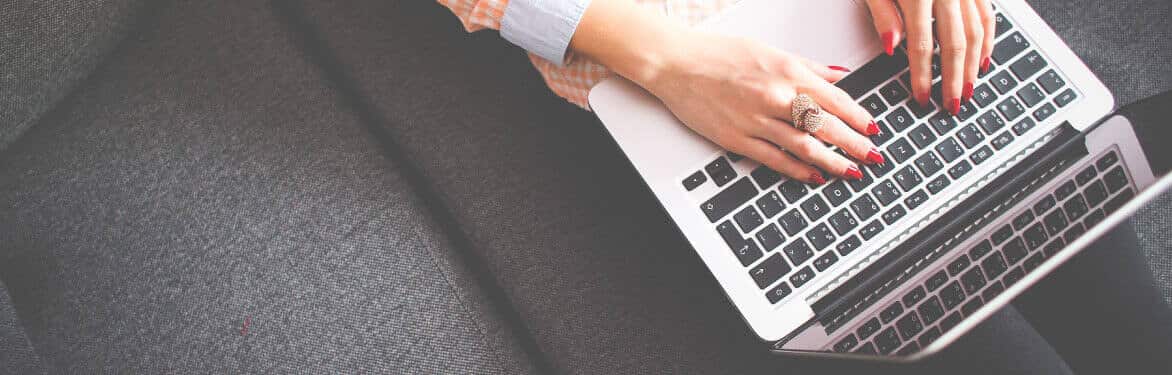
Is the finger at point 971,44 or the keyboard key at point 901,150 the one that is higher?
the finger at point 971,44

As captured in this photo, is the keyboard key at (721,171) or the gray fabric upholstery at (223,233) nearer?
the keyboard key at (721,171)

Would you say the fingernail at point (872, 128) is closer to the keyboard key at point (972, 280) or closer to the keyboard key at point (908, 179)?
the keyboard key at point (908, 179)

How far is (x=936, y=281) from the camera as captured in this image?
772 millimetres

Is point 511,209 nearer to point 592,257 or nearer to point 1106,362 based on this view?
point 592,257

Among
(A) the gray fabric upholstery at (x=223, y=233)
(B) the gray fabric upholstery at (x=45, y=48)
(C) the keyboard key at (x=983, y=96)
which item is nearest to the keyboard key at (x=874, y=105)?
(C) the keyboard key at (x=983, y=96)

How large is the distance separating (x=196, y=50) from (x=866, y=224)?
0.99 meters

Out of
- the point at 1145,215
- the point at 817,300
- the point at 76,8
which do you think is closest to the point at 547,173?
the point at 817,300

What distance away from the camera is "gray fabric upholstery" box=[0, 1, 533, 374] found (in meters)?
0.96

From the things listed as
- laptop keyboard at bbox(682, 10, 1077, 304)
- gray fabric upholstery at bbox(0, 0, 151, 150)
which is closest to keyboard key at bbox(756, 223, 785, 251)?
laptop keyboard at bbox(682, 10, 1077, 304)

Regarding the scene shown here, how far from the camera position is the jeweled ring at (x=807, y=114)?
77 centimetres

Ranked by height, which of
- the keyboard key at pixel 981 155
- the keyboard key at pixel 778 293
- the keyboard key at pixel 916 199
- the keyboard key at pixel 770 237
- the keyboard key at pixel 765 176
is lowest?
the keyboard key at pixel 981 155

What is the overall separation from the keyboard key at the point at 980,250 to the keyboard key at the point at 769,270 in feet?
0.71

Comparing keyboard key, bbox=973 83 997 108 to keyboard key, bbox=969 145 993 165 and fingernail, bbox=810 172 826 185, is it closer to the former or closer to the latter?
keyboard key, bbox=969 145 993 165

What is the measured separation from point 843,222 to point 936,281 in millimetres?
130
